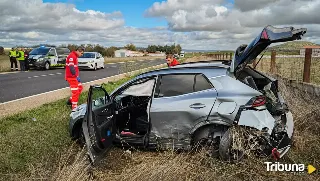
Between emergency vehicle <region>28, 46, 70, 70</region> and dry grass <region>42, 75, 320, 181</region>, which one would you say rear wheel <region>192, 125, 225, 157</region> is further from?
emergency vehicle <region>28, 46, 70, 70</region>

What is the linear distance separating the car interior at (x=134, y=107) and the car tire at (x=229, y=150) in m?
1.51

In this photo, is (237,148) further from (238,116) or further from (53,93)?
(53,93)

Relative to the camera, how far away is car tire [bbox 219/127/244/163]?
176 inches

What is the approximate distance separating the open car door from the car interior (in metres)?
0.64

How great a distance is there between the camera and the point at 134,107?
600cm

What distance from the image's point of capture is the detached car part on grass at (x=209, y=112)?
4375 mm

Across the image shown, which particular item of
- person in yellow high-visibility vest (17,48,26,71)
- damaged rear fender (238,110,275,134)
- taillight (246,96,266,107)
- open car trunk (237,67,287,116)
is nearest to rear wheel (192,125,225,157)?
damaged rear fender (238,110,275,134)

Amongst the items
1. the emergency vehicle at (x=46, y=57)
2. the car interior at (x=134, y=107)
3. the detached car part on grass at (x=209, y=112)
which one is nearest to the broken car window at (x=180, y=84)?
the detached car part on grass at (x=209, y=112)

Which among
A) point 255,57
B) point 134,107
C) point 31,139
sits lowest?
point 31,139

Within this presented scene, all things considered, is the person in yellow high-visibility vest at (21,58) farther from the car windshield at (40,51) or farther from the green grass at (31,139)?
the green grass at (31,139)

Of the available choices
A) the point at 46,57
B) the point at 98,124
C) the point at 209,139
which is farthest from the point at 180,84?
the point at 46,57

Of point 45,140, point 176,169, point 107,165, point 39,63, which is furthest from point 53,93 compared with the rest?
point 39,63

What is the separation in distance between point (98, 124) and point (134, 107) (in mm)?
1558

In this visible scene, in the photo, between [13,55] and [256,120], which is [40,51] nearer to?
[13,55]
